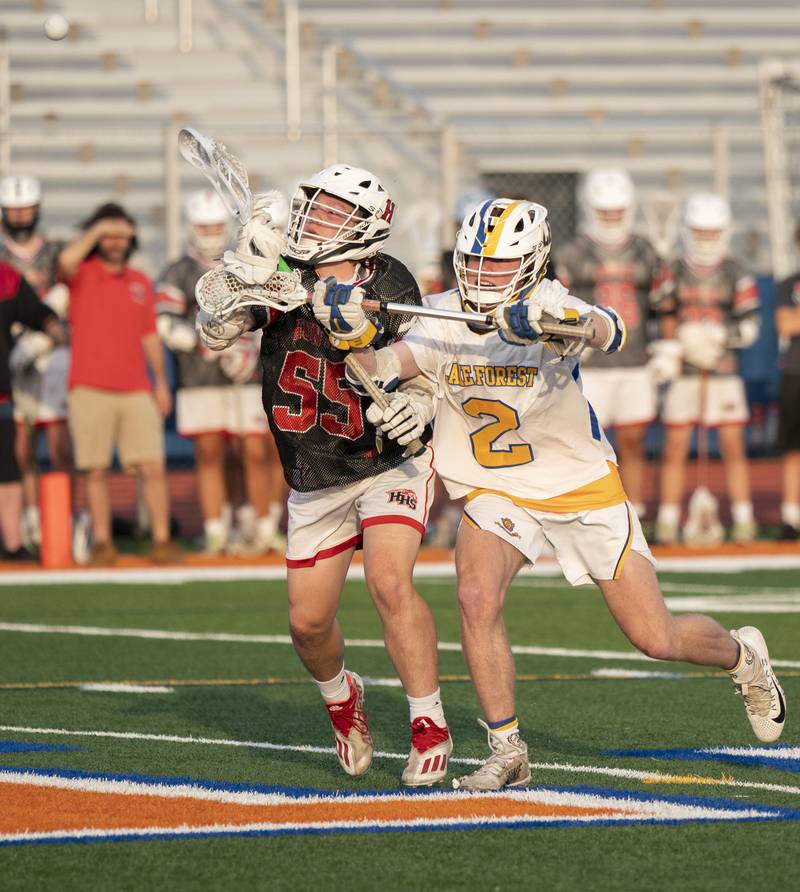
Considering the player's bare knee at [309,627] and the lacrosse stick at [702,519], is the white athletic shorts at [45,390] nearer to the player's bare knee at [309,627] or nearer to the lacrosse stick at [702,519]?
the lacrosse stick at [702,519]

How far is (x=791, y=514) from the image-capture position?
40.2ft

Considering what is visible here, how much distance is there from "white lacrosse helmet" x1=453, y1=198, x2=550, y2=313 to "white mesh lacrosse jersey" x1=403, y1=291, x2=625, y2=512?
6.4 inches

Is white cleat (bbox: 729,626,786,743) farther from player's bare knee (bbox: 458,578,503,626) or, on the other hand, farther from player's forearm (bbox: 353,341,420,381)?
player's forearm (bbox: 353,341,420,381)

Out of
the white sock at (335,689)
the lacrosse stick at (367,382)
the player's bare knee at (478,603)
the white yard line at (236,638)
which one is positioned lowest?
the white yard line at (236,638)

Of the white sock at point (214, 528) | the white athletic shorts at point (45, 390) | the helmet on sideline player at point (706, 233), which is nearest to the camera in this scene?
the white sock at point (214, 528)

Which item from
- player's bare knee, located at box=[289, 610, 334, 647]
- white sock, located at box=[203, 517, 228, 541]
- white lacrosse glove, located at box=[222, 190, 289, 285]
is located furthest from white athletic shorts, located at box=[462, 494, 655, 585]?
white sock, located at box=[203, 517, 228, 541]

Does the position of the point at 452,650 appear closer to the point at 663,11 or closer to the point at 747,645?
the point at 747,645

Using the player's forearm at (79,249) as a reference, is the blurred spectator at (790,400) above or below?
below

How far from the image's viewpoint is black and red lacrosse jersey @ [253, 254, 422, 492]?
541 centimetres

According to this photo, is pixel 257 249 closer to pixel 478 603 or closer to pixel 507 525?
pixel 507 525

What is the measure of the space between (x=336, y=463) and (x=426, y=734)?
83 centimetres

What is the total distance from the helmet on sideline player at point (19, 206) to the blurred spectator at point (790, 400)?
196 inches

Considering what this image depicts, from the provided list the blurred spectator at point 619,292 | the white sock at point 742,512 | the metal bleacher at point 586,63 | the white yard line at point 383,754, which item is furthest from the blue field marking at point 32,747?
the metal bleacher at point 586,63

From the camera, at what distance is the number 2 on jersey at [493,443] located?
542 centimetres
